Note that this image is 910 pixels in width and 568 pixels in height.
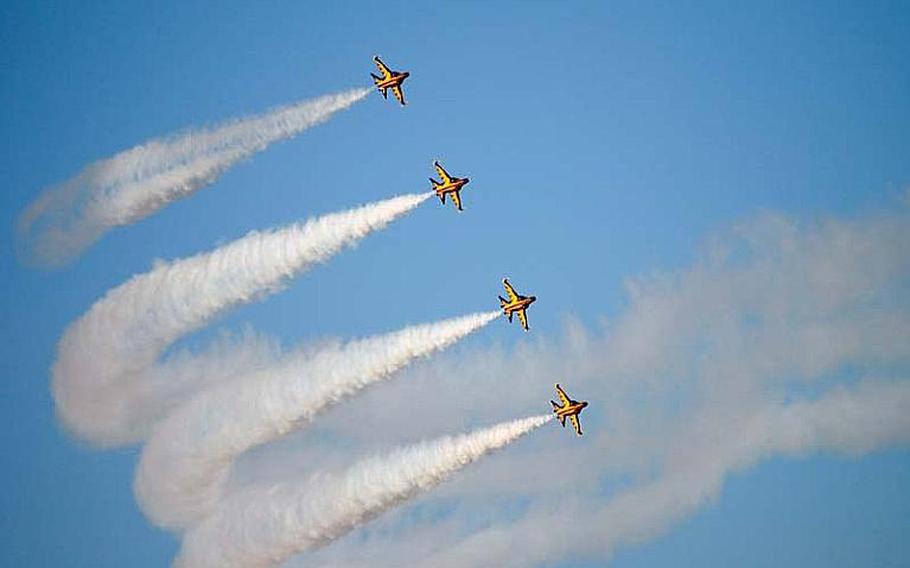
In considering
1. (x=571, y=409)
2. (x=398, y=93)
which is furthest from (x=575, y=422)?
(x=398, y=93)

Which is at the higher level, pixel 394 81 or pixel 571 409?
pixel 394 81

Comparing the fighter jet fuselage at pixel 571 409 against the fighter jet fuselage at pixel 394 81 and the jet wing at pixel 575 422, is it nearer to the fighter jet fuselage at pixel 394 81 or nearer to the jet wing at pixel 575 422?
the jet wing at pixel 575 422

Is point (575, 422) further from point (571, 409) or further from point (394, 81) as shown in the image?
point (394, 81)

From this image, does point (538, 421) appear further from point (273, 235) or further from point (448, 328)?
point (273, 235)

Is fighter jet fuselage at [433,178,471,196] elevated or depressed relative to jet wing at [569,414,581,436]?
elevated

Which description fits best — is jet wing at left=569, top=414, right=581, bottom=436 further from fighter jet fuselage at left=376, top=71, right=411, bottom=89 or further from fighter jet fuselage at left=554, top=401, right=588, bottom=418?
fighter jet fuselage at left=376, top=71, right=411, bottom=89

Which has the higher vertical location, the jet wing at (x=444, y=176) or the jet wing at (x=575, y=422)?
the jet wing at (x=444, y=176)

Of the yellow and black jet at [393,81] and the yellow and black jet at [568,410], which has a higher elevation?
the yellow and black jet at [393,81]

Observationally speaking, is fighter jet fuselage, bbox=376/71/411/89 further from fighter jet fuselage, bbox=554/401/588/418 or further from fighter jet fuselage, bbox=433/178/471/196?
fighter jet fuselage, bbox=554/401/588/418

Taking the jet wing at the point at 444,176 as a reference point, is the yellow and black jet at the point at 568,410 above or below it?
below

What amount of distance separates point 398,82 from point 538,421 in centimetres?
2146

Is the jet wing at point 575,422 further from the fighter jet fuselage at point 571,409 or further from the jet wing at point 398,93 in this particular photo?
the jet wing at point 398,93

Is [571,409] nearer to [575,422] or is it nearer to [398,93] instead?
[575,422]

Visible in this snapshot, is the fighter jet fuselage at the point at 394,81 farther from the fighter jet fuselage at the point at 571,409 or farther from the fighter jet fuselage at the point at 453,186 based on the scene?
the fighter jet fuselage at the point at 571,409
